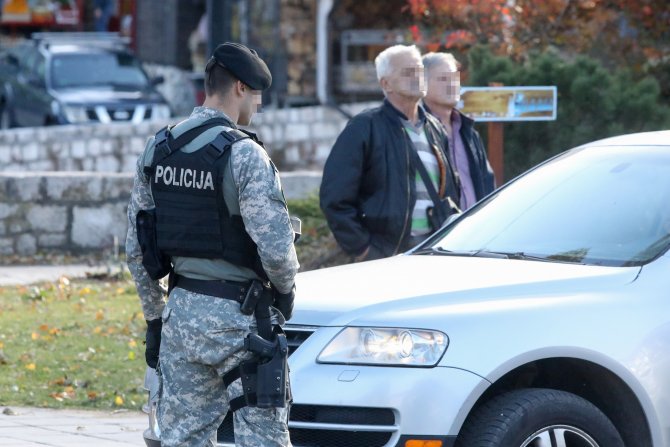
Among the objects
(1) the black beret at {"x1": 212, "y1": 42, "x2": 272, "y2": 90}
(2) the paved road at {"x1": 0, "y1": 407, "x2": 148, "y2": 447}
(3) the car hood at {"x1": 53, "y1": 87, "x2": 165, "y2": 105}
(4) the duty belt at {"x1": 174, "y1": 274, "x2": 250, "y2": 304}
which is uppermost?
(1) the black beret at {"x1": 212, "y1": 42, "x2": 272, "y2": 90}

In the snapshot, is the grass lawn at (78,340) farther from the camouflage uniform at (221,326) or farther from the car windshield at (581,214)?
the camouflage uniform at (221,326)

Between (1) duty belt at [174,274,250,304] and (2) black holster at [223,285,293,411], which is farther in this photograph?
(1) duty belt at [174,274,250,304]

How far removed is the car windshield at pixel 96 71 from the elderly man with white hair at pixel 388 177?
13.5 meters

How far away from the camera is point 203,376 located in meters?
4.77

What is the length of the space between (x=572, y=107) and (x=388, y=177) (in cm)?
441

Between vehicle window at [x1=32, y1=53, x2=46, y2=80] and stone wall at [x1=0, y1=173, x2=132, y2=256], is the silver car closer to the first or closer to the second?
stone wall at [x1=0, y1=173, x2=132, y2=256]

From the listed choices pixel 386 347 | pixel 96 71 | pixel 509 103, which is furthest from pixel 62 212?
pixel 96 71

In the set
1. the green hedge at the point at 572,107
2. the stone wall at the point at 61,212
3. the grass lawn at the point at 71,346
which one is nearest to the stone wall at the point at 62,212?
the stone wall at the point at 61,212

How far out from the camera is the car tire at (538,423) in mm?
4945

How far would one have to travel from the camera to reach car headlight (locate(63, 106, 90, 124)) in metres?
19.2

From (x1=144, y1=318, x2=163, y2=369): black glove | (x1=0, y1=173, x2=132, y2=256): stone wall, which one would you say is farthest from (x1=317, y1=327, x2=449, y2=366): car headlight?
(x1=0, y1=173, x2=132, y2=256): stone wall

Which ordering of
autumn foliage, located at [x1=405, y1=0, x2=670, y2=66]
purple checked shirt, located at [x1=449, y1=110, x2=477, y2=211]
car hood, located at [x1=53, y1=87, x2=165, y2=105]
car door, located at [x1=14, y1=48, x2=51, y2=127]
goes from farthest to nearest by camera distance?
car door, located at [x1=14, y1=48, x2=51, y2=127]
car hood, located at [x1=53, y1=87, x2=165, y2=105]
autumn foliage, located at [x1=405, y1=0, x2=670, y2=66]
purple checked shirt, located at [x1=449, y1=110, x2=477, y2=211]

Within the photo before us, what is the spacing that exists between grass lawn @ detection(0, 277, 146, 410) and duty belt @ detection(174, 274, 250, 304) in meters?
3.19

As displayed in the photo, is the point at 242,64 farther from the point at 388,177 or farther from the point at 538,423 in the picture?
the point at 388,177
